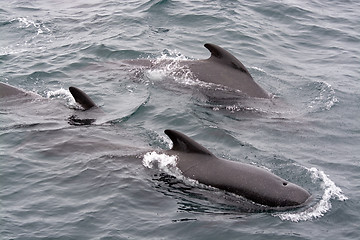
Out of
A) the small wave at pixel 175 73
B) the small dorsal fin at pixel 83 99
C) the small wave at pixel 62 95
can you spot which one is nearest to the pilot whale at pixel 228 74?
the small wave at pixel 175 73

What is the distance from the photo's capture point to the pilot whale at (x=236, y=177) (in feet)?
37.1

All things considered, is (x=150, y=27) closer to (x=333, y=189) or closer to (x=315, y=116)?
(x=315, y=116)

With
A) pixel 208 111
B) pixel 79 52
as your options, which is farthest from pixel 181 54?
pixel 208 111

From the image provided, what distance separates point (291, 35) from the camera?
79.8ft

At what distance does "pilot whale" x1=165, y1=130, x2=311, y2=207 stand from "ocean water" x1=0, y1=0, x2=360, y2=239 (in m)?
0.22

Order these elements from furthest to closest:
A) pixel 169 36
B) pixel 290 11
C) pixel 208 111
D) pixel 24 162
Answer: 1. pixel 290 11
2. pixel 169 36
3. pixel 208 111
4. pixel 24 162

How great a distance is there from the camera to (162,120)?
1571 centimetres

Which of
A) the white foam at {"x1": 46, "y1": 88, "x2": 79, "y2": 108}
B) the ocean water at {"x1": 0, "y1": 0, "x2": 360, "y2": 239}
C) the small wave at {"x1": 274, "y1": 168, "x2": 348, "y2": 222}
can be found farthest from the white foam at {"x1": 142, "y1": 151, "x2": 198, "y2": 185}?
the white foam at {"x1": 46, "y1": 88, "x2": 79, "y2": 108}

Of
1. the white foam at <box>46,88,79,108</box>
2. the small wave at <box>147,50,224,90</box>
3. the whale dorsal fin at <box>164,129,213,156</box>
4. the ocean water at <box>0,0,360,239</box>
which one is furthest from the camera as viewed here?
the small wave at <box>147,50,224,90</box>

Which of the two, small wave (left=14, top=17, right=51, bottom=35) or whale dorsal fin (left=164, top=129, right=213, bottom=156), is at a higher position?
whale dorsal fin (left=164, top=129, right=213, bottom=156)

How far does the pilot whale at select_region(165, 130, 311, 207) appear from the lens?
11.3 meters

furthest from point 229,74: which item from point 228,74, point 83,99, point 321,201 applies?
point 321,201

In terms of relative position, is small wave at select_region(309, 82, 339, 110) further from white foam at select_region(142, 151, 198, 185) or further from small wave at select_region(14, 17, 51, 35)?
small wave at select_region(14, 17, 51, 35)

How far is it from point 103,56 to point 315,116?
7889 millimetres
